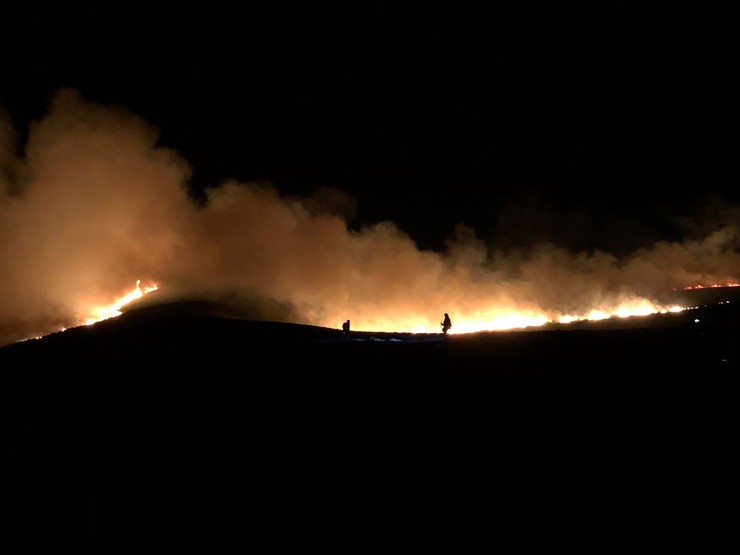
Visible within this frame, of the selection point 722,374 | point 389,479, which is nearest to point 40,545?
point 389,479

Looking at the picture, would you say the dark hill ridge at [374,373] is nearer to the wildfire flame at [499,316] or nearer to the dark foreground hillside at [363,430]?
the dark foreground hillside at [363,430]

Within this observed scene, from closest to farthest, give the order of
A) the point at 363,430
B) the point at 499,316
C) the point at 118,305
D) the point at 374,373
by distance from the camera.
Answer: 1. the point at 363,430
2. the point at 374,373
3. the point at 118,305
4. the point at 499,316

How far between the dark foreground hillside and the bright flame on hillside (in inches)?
690

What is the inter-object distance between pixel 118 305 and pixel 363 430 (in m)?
24.9

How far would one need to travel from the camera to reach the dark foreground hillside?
450 centimetres

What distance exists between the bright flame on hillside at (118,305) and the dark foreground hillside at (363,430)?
17.5 metres

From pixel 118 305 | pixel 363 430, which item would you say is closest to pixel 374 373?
pixel 363 430

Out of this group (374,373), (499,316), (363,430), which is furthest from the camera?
(499,316)

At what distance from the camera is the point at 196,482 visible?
486cm

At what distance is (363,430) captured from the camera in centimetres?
563

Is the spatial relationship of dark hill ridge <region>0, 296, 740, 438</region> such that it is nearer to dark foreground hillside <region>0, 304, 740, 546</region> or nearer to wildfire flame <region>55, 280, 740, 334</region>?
dark foreground hillside <region>0, 304, 740, 546</region>

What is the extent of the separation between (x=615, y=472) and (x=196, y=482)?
4.17m

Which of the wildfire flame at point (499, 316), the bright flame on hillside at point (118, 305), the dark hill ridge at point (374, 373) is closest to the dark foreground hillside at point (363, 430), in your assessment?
the dark hill ridge at point (374, 373)

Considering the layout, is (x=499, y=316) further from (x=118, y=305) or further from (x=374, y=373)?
(x=374, y=373)
